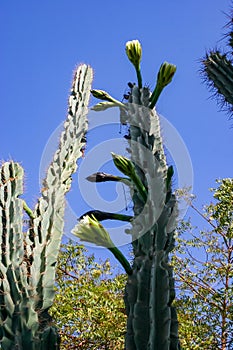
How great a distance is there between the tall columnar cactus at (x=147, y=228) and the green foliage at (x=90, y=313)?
13.4 ft

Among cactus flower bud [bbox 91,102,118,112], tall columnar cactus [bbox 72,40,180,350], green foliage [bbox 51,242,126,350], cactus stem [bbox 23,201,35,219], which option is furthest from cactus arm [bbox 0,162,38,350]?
green foliage [bbox 51,242,126,350]

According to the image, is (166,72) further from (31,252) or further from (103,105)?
(31,252)

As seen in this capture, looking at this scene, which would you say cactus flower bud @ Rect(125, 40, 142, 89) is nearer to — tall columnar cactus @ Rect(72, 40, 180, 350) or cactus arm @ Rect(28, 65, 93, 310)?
tall columnar cactus @ Rect(72, 40, 180, 350)

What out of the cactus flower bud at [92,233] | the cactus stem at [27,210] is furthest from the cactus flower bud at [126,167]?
the cactus stem at [27,210]

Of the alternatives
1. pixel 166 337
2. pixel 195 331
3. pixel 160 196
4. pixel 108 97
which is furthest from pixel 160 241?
pixel 195 331

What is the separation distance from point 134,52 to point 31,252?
1.44 metres

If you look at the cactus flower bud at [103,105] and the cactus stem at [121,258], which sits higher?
the cactus flower bud at [103,105]

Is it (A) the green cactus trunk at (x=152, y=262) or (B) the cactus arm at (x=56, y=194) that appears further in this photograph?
(B) the cactus arm at (x=56, y=194)

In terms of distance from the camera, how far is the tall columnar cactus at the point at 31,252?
2.64 m

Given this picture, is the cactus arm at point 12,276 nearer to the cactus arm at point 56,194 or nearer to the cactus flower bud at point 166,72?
the cactus arm at point 56,194

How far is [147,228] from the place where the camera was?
2.44m

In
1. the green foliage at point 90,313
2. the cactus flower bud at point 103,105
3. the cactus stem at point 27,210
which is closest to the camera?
the cactus flower bud at point 103,105

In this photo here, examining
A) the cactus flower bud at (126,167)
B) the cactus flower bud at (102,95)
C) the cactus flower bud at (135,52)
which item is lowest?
the cactus flower bud at (126,167)

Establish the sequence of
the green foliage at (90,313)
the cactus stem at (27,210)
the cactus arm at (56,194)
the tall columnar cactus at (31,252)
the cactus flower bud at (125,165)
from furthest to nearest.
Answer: the green foliage at (90,313) < the cactus stem at (27,210) < the cactus arm at (56,194) < the tall columnar cactus at (31,252) < the cactus flower bud at (125,165)
